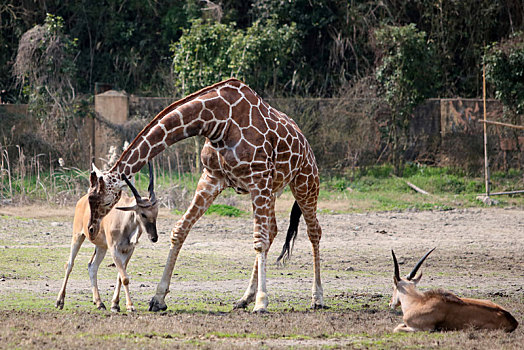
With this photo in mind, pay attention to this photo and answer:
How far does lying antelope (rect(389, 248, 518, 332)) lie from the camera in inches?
274

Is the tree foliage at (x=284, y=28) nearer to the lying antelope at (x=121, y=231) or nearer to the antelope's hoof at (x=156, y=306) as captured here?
the lying antelope at (x=121, y=231)

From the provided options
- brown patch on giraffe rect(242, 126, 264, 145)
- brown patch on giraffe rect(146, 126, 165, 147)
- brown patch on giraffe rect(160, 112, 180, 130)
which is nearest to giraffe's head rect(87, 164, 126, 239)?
brown patch on giraffe rect(146, 126, 165, 147)

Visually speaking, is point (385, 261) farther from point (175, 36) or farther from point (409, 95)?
point (175, 36)

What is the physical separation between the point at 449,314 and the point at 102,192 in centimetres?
377

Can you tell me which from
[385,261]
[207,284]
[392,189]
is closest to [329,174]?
[392,189]

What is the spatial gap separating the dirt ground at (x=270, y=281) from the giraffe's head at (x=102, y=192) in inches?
44.1

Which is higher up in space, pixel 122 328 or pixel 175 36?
pixel 175 36

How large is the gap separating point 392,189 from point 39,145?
10.6m

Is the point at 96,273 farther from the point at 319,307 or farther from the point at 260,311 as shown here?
the point at 319,307

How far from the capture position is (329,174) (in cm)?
2305

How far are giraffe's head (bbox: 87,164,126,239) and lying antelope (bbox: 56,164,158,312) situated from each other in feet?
0.55

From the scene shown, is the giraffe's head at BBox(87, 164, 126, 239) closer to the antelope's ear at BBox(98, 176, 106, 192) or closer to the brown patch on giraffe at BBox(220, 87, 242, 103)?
the antelope's ear at BBox(98, 176, 106, 192)

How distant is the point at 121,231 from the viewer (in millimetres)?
8625

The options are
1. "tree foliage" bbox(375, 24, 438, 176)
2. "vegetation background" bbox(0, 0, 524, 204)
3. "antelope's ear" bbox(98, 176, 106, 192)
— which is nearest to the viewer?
"antelope's ear" bbox(98, 176, 106, 192)
